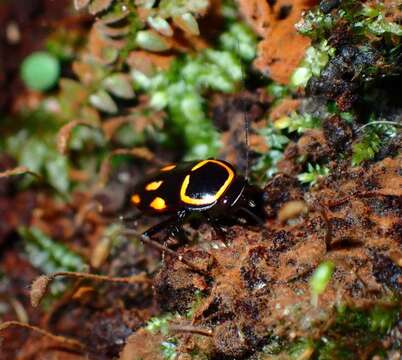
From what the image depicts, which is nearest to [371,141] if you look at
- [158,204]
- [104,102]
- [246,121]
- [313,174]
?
[313,174]

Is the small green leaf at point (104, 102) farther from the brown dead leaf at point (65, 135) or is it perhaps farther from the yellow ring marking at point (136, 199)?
the yellow ring marking at point (136, 199)

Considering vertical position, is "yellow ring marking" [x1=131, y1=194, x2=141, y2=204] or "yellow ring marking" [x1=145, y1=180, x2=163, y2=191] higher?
"yellow ring marking" [x1=145, y1=180, x2=163, y2=191]

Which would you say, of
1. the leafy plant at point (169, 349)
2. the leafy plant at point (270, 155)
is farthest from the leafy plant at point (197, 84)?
the leafy plant at point (169, 349)

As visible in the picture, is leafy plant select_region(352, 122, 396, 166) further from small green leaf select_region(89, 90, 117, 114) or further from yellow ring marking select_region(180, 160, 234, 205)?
small green leaf select_region(89, 90, 117, 114)

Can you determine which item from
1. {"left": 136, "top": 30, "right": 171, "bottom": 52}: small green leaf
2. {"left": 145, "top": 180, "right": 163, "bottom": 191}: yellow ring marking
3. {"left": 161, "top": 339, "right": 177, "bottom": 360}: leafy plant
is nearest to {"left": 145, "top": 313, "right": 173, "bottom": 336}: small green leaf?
{"left": 161, "top": 339, "right": 177, "bottom": 360}: leafy plant

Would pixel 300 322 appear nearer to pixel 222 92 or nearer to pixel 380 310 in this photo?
pixel 380 310

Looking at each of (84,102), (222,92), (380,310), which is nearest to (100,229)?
(84,102)
